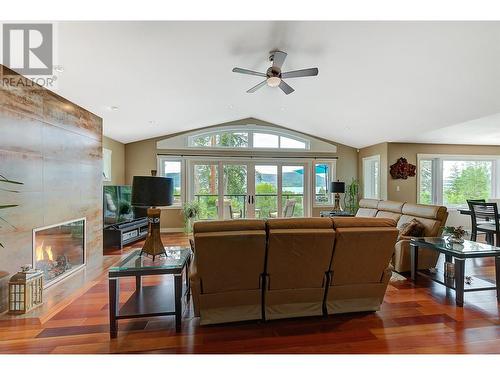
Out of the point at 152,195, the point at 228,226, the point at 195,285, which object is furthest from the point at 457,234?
the point at 152,195

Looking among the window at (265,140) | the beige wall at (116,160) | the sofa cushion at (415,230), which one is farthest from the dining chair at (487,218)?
the beige wall at (116,160)

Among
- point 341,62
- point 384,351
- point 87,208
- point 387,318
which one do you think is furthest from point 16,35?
point 387,318

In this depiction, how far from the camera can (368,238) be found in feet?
7.41

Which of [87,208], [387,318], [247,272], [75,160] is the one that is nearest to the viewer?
[247,272]

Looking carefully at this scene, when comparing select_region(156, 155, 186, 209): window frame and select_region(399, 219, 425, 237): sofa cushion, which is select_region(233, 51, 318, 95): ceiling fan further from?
select_region(156, 155, 186, 209): window frame

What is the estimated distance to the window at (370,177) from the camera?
7203 millimetres

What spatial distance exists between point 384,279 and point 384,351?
680 millimetres

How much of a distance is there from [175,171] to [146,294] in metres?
4.88

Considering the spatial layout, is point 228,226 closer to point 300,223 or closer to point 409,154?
point 300,223

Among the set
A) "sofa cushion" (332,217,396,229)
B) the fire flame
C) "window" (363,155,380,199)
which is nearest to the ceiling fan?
"sofa cushion" (332,217,396,229)

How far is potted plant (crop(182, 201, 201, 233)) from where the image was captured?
22.2 feet

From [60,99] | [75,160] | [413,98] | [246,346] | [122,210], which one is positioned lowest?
[246,346]

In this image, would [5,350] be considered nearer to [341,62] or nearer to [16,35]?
[16,35]

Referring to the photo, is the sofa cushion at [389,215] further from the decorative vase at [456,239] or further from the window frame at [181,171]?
the window frame at [181,171]
